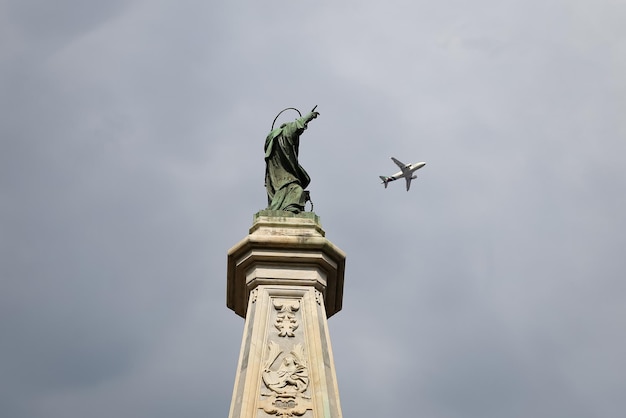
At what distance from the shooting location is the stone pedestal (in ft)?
51.2

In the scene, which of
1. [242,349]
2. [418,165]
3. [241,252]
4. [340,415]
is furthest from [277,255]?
[418,165]

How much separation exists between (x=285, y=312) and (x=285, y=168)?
350cm

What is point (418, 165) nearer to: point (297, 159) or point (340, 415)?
point (297, 159)

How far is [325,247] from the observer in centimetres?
1764

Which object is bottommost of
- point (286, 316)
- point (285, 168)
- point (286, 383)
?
point (286, 383)

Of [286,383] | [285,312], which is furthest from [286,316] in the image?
[286,383]

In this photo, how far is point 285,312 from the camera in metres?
17.0

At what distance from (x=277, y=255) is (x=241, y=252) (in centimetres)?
63

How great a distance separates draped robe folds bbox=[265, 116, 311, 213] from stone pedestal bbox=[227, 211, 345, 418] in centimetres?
70

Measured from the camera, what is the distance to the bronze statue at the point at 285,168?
18.9 m

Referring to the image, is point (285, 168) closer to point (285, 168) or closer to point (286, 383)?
point (285, 168)

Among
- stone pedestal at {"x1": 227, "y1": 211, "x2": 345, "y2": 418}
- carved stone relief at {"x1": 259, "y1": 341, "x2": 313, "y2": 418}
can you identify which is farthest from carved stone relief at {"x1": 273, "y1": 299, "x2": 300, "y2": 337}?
carved stone relief at {"x1": 259, "y1": 341, "x2": 313, "y2": 418}

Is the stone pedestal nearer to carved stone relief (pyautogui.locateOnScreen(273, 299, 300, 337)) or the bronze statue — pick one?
carved stone relief (pyautogui.locateOnScreen(273, 299, 300, 337))

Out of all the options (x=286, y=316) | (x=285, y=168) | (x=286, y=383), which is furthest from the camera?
(x=285, y=168)
